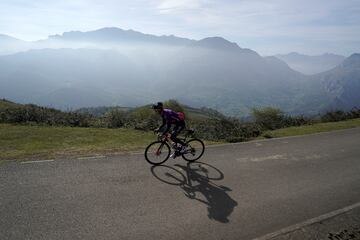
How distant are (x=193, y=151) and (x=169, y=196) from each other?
162 inches

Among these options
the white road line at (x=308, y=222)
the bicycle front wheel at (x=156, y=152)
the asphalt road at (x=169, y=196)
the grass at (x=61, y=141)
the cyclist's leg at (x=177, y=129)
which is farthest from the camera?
the grass at (x=61, y=141)

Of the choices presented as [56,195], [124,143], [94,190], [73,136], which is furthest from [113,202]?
[73,136]

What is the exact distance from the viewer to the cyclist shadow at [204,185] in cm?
952

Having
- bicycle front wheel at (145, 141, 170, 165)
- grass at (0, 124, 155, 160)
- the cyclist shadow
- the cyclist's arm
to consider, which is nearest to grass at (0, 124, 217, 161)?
grass at (0, 124, 155, 160)

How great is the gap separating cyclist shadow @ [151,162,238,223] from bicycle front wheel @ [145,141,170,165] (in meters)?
0.48

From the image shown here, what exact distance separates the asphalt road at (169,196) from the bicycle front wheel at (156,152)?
33 cm

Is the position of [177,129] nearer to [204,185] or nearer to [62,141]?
[204,185]

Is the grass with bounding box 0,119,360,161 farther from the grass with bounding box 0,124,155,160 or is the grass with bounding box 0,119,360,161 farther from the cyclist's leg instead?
the cyclist's leg

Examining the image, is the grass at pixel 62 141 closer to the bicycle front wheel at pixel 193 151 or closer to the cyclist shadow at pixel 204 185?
the bicycle front wheel at pixel 193 151

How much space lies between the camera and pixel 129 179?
1108cm

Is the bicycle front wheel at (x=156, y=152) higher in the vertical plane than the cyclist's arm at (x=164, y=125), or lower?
lower

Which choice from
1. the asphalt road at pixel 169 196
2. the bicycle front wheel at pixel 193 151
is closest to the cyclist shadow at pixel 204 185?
the asphalt road at pixel 169 196

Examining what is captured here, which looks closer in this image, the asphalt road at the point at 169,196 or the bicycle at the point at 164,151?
the asphalt road at the point at 169,196

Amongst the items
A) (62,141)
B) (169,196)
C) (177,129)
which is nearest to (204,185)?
(169,196)
